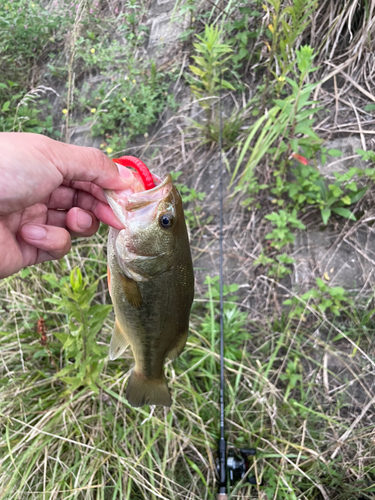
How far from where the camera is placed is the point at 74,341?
6.40 ft

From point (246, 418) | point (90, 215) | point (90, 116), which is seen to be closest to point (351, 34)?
point (90, 116)

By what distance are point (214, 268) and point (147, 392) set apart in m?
1.61

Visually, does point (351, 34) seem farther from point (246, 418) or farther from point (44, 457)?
point (44, 457)

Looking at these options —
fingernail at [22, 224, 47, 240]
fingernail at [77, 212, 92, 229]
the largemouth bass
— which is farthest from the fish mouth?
fingernail at [22, 224, 47, 240]

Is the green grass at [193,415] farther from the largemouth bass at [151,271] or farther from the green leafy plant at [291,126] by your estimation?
the green leafy plant at [291,126]

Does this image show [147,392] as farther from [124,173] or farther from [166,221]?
[124,173]

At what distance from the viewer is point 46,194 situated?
1.60 m

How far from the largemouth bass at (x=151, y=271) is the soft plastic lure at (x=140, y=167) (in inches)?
2.4

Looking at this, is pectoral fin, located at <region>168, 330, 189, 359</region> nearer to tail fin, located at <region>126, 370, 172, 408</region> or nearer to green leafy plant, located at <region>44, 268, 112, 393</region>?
tail fin, located at <region>126, 370, 172, 408</region>

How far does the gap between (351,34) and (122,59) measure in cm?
265

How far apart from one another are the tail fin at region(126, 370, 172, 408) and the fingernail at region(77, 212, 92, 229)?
97 centimetres

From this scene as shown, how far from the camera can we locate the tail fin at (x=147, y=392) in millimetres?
1881

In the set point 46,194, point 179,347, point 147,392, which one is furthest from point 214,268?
point 46,194

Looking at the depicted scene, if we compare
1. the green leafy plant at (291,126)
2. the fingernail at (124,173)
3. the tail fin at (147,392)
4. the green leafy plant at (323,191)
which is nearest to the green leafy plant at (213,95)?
the green leafy plant at (291,126)
